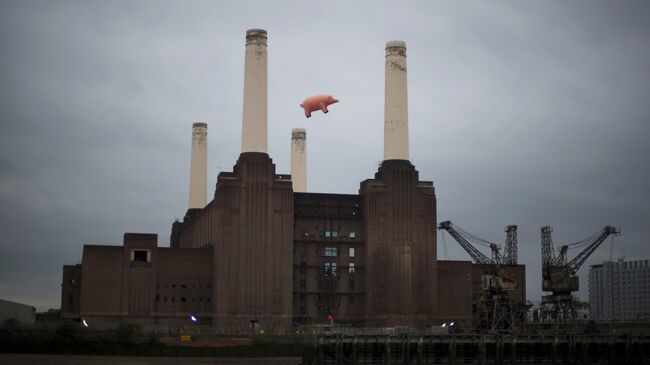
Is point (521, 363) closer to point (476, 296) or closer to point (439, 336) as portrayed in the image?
point (439, 336)

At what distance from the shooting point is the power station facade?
110688 mm

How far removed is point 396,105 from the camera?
117 meters

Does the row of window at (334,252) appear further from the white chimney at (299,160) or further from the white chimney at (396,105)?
the white chimney at (299,160)

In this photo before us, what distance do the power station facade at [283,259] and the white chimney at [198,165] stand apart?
1065 inches

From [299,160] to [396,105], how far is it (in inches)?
1327

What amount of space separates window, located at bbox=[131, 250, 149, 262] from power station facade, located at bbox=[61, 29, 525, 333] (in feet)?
0.39

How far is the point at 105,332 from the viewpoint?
93062 mm

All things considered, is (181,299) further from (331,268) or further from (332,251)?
(332,251)

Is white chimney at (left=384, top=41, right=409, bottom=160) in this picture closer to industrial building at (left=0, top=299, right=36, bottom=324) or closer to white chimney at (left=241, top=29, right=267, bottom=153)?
white chimney at (left=241, top=29, right=267, bottom=153)

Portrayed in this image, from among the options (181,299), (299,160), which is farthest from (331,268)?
(299,160)

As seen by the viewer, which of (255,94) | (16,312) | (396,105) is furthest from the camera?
(396,105)

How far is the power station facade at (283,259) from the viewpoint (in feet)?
363

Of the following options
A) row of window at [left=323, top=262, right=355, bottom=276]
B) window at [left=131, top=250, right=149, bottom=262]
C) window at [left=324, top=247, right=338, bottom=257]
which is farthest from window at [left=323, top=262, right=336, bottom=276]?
window at [left=131, top=250, right=149, bottom=262]

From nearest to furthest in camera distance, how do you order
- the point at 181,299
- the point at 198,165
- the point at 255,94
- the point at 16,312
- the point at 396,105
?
the point at 16,312 < the point at 255,94 < the point at 181,299 < the point at 396,105 < the point at 198,165
